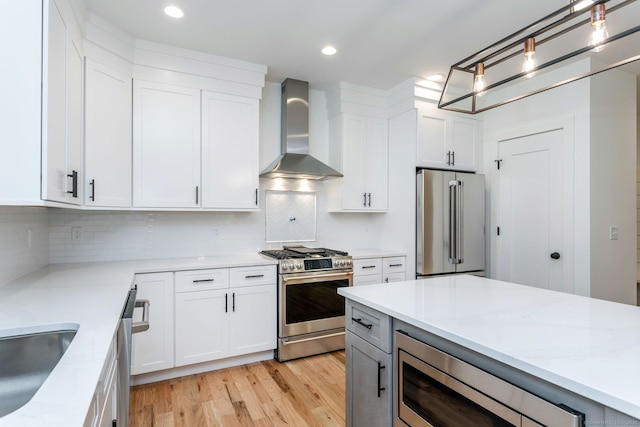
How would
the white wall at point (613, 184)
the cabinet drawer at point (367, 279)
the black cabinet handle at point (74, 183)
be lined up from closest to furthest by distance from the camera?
the black cabinet handle at point (74, 183), the white wall at point (613, 184), the cabinet drawer at point (367, 279)

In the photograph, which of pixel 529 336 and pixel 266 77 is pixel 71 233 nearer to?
pixel 266 77

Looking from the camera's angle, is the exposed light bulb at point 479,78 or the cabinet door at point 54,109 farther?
the exposed light bulb at point 479,78

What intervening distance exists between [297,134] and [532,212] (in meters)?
2.61

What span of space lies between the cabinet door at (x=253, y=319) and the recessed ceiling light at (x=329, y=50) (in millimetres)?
2165

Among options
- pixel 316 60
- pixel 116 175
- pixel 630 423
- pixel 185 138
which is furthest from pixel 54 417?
pixel 316 60

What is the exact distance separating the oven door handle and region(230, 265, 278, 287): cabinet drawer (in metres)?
0.13

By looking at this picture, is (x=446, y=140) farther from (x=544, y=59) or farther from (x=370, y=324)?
(x=370, y=324)

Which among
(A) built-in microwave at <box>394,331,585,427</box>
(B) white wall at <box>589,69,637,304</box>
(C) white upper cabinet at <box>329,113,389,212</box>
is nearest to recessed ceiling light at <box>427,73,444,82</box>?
(C) white upper cabinet at <box>329,113,389,212</box>

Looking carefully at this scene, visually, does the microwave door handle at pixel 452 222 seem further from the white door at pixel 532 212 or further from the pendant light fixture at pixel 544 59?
the pendant light fixture at pixel 544 59

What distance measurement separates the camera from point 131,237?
3.15 metres

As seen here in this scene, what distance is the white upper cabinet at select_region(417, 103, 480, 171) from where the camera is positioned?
12.2 feet

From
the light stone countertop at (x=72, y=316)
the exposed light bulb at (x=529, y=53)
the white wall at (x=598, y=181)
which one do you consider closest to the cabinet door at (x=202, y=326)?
the light stone countertop at (x=72, y=316)

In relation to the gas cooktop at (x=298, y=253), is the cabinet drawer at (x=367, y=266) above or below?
below

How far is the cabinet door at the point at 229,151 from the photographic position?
3.14 m
